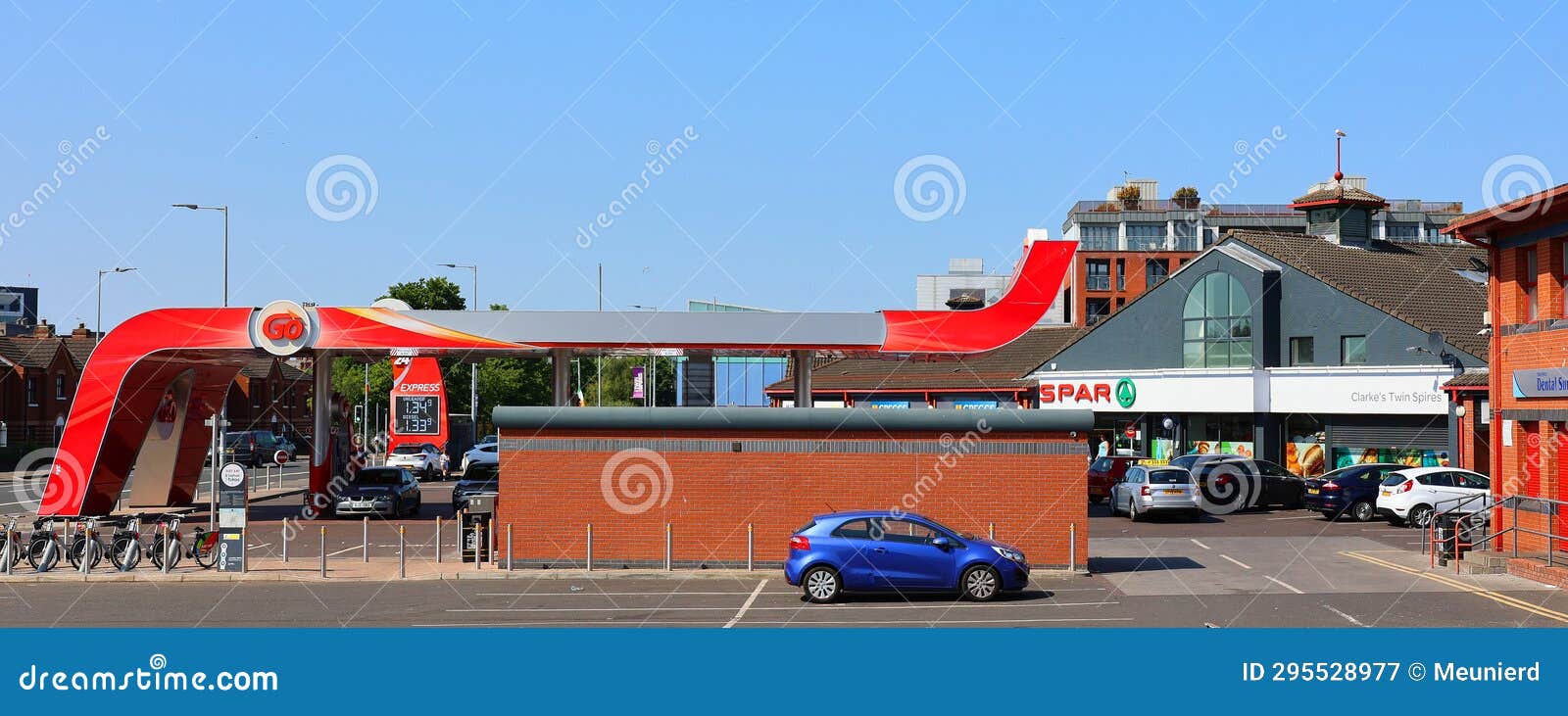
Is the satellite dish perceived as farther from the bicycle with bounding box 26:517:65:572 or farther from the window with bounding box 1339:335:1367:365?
the window with bounding box 1339:335:1367:365

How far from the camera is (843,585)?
19984 mm

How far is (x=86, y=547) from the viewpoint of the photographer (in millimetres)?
23688

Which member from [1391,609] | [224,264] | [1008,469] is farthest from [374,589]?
[224,264]

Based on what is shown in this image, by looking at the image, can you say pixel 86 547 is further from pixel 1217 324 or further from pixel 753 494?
pixel 1217 324

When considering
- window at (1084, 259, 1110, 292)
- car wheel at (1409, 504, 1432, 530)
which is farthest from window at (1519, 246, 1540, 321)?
window at (1084, 259, 1110, 292)

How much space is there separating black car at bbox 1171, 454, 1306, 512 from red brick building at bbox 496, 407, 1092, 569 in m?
15.1

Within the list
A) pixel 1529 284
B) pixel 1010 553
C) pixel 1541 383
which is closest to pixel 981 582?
pixel 1010 553

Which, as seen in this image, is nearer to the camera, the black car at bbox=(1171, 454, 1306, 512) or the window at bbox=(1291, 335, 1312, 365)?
the black car at bbox=(1171, 454, 1306, 512)

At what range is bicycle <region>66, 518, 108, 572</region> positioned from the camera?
23781 millimetres

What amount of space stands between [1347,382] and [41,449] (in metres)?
59.6

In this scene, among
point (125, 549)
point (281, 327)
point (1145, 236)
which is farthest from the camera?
point (1145, 236)

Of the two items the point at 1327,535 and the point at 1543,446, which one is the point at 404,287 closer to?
the point at 1327,535

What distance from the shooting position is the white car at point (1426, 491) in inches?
1258

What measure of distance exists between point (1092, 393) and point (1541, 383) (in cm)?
2906
